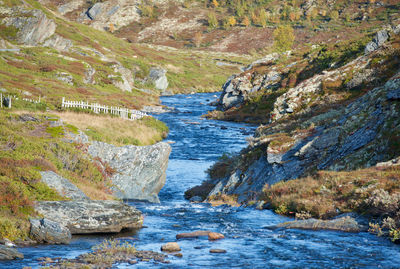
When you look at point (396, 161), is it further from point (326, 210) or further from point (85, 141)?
point (85, 141)

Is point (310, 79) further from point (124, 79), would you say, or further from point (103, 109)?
point (124, 79)

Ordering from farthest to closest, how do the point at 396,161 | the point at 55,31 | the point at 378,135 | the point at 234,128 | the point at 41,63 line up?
the point at 55,31 → the point at 41,63 → the point at 234,128 → the point at 378,135 → the point at 396,161

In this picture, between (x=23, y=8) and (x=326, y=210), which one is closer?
(x=326, y=210)

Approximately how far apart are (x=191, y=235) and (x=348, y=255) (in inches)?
238

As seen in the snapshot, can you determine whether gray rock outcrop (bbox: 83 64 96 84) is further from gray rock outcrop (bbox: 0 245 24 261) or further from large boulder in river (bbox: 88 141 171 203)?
gray rock outcrop (bbox: 0 245 24 261)

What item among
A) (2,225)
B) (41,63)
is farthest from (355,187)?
(41,63)

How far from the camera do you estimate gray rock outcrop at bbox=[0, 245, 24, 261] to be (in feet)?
39.4

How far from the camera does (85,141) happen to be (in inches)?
1156

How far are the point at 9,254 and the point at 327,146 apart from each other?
17.9 m

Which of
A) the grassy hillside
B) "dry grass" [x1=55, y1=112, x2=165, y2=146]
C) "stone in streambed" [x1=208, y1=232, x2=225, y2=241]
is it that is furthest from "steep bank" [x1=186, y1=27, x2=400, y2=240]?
"dry grass" [x1=55, y1=112, x2=165, y2=146]

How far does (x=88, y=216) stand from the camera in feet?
54.2

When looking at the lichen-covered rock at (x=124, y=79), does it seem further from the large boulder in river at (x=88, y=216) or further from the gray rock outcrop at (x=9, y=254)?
the gray rock outcrop at (x=9, y=254)

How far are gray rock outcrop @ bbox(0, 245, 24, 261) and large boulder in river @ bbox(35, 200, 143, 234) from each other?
342 cm

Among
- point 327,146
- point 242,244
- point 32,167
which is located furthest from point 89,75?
point 242,244
